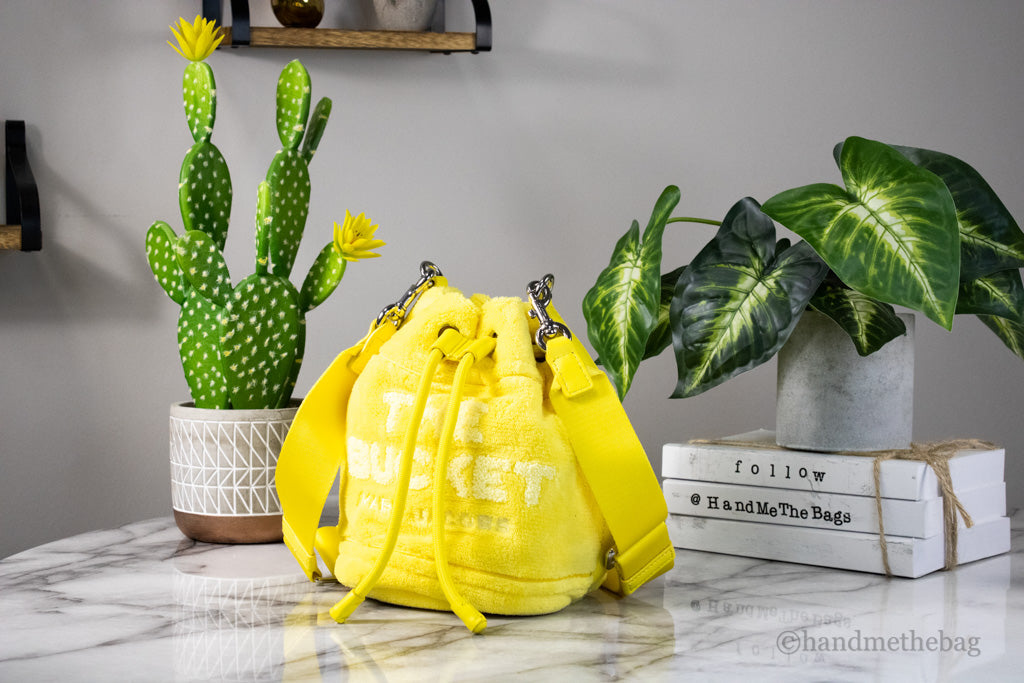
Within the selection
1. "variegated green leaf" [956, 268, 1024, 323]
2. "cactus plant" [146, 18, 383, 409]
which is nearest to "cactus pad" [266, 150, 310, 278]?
"cactus plant" [146, 18, 383, 409]

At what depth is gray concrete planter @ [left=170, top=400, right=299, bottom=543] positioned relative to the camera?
2.59ft

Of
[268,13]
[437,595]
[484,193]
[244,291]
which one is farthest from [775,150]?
[437,595]

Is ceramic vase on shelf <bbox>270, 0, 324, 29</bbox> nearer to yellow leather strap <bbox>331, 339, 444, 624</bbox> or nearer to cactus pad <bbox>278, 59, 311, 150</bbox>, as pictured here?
cactus pad <bbox>278, 59, 311, 150</bbox>

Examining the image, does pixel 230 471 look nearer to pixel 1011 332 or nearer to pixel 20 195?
pixel 20 195

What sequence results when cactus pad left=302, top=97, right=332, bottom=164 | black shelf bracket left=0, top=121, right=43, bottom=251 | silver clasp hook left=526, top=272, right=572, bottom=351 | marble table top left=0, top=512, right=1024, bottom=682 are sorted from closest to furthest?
1. marble table top left=0, top=512, right=1024, bottom=682
2. silver clasp hook left=526, top=272, right=572, bottom=351
3. cactus pad left=302, top=97, right=332, bottom=164
4. black shelf bracket left=0, top=121, right=43, bottom=251

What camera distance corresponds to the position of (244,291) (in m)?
0.79

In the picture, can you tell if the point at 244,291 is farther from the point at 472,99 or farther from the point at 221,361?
the point at 472,99

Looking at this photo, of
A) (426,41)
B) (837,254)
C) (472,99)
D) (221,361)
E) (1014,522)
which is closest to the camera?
(837,254)

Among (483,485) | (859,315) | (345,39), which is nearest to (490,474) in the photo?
(483,485)

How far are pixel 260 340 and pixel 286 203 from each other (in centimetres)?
13

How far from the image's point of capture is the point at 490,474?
0.59 m

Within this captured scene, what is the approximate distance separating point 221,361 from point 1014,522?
2.49ft

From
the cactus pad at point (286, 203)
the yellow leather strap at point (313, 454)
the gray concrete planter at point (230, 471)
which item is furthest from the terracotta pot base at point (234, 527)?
the cactus pad at point (286, 203)

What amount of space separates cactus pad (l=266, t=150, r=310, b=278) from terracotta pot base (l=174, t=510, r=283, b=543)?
0.71 feet
